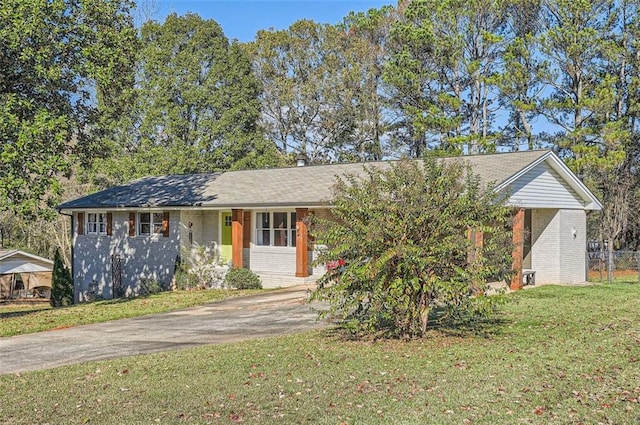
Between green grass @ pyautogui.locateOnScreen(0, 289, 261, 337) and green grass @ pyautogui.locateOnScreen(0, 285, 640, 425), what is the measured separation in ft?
18.8

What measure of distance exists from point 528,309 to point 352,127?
27953 millimetres

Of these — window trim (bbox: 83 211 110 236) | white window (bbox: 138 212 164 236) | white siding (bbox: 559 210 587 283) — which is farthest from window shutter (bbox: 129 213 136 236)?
white siding (bbox: 559 210 587 283)

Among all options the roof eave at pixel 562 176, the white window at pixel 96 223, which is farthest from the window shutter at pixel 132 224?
the roof eave at pixel 562 176

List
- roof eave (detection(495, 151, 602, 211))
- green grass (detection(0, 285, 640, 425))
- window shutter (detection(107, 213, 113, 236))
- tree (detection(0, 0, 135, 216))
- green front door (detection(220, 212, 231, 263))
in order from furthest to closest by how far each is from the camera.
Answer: window shutter (detection(107, 213, 113, 236))
green front door (detection(220, 212, 231, 263))
roof eave (detection(495, 151, 602, 211))
tree (detection(0, 0, 135, 216))
green grass (detection(0, 285, 640, 425))

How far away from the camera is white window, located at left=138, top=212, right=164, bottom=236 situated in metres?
24.2

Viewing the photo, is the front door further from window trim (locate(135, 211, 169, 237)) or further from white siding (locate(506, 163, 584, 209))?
white siding (locate(506, 163, 584, 209))

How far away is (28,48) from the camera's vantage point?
621 inches

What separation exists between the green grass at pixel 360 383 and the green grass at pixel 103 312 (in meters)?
5.74

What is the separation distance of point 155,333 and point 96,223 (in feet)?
50.4

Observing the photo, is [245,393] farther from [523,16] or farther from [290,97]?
[290,97]

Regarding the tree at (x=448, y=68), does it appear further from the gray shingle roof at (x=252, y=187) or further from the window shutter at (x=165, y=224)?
the window shutter at (x=165, y=224)

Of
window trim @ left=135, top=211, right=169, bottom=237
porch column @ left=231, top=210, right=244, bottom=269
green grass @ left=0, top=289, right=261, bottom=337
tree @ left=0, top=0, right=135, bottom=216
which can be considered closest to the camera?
green grass @ left=0, top=289, right=261, bottom=337

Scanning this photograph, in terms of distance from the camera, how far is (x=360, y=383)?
25.5 feet

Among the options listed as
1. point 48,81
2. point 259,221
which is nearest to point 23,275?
point 259,221
